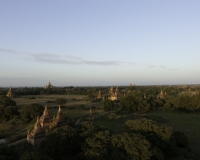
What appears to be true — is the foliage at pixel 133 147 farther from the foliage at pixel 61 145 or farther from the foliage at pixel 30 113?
the foliage at pixel 30 113

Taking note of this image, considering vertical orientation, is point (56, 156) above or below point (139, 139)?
below

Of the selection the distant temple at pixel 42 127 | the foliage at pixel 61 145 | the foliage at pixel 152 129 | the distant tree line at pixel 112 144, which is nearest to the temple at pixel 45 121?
the distant temple at pixel 42 127

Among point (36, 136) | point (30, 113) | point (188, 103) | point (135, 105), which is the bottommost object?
point (36, 136)

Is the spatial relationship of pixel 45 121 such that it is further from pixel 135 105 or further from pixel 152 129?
pixel 135 105

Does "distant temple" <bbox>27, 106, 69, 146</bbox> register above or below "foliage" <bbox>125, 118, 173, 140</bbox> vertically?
below

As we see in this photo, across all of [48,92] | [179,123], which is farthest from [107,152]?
[48,92]

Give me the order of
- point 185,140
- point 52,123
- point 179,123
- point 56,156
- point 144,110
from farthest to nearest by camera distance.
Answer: point 144,110
point 179,123
point 52,123
point 185,140
point 56,156

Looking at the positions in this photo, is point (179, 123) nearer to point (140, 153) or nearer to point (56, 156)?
point (140, 153)

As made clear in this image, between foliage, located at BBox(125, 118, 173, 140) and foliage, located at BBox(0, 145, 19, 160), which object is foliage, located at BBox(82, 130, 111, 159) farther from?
foliage, located at BBox(0, 145, 19, 160)

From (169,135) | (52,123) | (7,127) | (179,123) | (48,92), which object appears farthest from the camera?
(48,92)

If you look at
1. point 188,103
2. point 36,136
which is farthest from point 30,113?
point 188,103

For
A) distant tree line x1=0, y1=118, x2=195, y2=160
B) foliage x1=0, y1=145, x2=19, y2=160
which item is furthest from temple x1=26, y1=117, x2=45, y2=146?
foliage x1=0, y1=145, x2=19, y2=160
